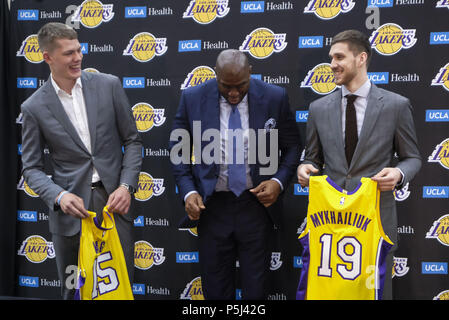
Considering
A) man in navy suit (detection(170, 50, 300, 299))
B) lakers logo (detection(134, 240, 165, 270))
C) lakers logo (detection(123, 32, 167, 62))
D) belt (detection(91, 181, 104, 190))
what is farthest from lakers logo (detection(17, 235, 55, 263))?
lakers logo (detection(123, 32, 167, 62))

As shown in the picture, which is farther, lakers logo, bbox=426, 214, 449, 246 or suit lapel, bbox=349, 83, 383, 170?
lakers logo, bbox=426, 214, 449, 246

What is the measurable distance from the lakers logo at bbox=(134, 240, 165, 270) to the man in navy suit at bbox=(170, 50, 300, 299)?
3.23 feet

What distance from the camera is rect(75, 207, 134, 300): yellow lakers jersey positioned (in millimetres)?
2264

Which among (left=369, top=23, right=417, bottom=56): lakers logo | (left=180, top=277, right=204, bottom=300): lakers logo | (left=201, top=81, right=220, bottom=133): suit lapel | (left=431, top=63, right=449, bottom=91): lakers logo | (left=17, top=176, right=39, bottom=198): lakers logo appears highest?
(left=369, top=23, right=417, bottom=56): lakers logo

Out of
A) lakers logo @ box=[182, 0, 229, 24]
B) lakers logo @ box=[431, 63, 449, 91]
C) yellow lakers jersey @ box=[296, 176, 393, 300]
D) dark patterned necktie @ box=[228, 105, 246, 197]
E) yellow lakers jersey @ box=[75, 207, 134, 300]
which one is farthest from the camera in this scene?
lakers logo @ box=[182, 0, 229, 24]

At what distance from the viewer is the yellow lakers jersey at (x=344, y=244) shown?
2.15m

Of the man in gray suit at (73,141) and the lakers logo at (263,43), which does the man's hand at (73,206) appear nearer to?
the man in gray suit at (73,141)

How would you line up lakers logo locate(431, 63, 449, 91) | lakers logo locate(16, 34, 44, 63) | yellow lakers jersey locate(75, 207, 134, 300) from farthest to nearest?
lakers logo locate(16, 34, 44, 63), lakers logo locate(431, 63, 449, 91), yellow lakers jersey locate(75, 207, 134, 300)

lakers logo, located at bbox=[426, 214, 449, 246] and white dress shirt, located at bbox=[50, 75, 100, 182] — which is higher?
white dress shirt, located at bbox=[50, 75, 100, 182]

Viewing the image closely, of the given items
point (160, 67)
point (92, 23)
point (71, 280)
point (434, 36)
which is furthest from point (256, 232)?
point (92, 23)

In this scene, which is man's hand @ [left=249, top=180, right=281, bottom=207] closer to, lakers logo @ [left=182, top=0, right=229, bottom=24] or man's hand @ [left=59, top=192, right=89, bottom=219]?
man's hand @ [left=59, top=192, right=89, bottom=219]

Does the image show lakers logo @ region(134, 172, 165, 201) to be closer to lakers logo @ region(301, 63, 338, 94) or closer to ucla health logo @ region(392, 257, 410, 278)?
lakers logo @ region(301, 63, 338, 94)

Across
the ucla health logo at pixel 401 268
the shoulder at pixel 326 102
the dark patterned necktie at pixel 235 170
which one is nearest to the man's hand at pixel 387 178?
the shoulder at pixel 326 102

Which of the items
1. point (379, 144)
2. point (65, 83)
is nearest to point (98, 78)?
point (65, 83)
